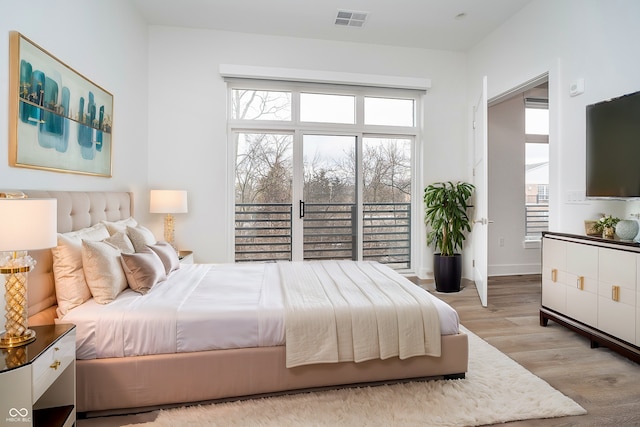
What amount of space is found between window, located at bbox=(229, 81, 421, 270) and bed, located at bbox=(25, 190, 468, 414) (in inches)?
94.4

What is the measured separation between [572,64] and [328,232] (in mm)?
3008

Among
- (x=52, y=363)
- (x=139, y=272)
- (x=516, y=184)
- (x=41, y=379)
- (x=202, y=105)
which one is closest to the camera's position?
(x=41, y=379)

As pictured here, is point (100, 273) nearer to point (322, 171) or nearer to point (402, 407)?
point (402, 407)

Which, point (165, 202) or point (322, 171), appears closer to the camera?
point (165, 202)

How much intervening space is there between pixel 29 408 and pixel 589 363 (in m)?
3.15

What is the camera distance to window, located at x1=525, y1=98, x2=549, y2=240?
5254mm

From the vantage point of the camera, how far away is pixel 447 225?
4.39m

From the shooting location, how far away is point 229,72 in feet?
13.6

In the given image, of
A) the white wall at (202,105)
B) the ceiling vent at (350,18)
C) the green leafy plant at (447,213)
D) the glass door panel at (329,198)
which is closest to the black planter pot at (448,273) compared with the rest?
the green leafy plant at (447,213)

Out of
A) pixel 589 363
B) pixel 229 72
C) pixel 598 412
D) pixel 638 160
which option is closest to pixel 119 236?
pixel 229 72

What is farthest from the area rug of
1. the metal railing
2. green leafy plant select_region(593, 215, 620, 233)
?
the metal railing

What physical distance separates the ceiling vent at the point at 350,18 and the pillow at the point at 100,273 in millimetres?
3270

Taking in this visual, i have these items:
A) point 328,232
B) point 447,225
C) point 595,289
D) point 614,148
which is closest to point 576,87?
point 614,148

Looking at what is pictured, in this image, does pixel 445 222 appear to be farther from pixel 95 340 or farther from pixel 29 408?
pixel 29 408
